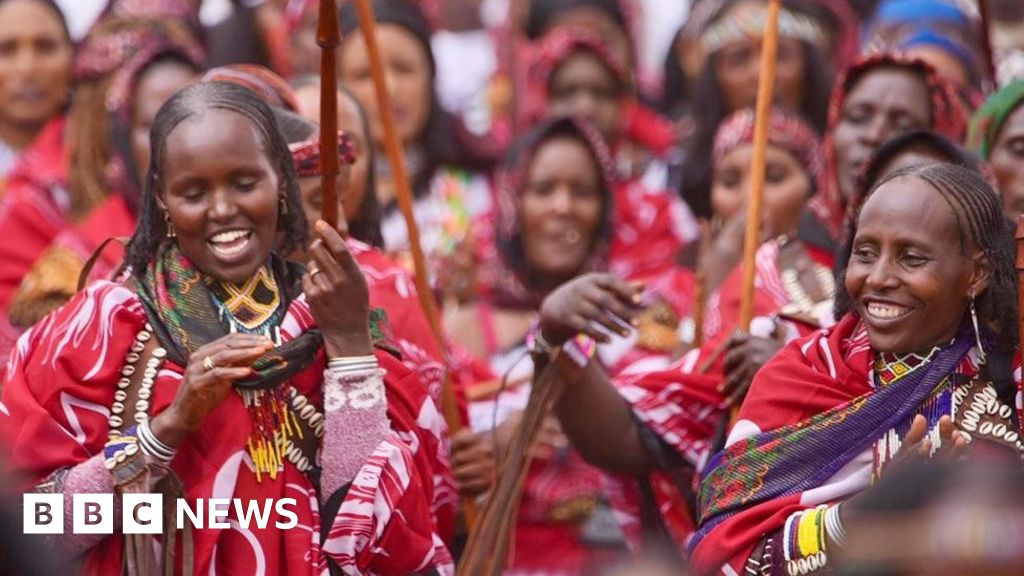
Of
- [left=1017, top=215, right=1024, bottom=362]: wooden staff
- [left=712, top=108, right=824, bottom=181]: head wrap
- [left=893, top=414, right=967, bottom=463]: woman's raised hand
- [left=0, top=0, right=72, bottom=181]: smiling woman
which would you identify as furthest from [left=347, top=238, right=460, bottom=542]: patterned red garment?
[left=0, top=0, right=72, bottom=181]: smiling woman

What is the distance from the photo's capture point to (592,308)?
6031mm

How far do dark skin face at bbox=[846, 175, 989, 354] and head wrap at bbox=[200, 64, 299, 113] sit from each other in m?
1.70

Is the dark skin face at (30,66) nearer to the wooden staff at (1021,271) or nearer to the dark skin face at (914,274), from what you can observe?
the dark skin face at (914,274)

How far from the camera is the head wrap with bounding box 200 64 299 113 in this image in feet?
20.2

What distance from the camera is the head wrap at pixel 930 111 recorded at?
7039mm

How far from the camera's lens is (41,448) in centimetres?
512

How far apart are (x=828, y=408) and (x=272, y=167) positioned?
1366 mm

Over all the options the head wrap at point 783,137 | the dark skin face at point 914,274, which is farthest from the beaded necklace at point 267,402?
the head wrap at point 783,137

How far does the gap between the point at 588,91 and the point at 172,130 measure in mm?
4448

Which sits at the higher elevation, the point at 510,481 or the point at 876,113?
the point at 876,113

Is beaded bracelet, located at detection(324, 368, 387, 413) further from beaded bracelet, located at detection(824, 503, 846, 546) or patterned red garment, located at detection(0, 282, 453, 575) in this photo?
beaded bracelet, located at detection(824, 503, 846, 546)

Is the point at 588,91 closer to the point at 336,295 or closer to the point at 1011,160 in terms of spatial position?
the point at 1011,160

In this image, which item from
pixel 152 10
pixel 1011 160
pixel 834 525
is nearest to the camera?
pixel 834 525

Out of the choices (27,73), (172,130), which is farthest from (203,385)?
(27,73)
